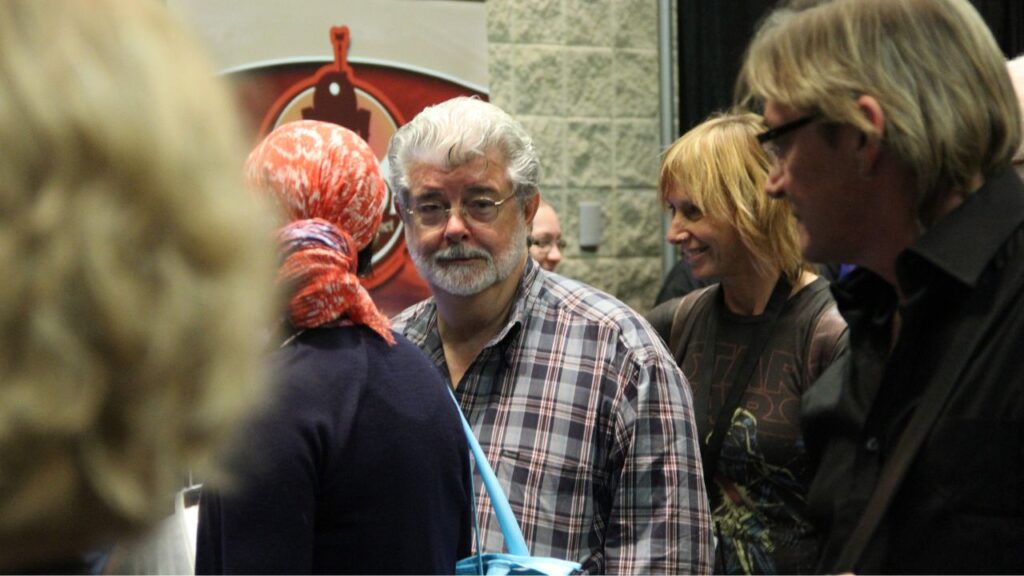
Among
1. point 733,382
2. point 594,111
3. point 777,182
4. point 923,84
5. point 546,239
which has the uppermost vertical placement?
point 594,111

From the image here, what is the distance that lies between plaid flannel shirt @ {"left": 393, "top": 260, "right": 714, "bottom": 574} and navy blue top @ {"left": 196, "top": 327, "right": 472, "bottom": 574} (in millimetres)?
523

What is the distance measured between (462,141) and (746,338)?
0.90m

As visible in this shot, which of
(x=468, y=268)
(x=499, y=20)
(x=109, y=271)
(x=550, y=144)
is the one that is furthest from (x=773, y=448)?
(x=499, y=20)

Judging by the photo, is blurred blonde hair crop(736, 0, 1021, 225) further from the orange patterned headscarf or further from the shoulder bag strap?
the orange patterned headscarf

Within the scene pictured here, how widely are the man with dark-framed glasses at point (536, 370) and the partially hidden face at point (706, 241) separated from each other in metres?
0.57

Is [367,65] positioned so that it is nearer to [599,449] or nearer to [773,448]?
[773,448]

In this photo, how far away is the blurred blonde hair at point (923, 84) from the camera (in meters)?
1.50

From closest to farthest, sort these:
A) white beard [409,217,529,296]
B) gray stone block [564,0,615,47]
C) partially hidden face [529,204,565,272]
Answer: white beard [409,217,529,296] → partially hidden face [529,204,565,272] → gray stone block [564,0,615,47]

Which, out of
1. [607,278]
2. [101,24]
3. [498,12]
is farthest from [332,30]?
[101,24]

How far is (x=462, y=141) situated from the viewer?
2.54 metres

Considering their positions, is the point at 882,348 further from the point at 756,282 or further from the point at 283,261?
the point at 756,282

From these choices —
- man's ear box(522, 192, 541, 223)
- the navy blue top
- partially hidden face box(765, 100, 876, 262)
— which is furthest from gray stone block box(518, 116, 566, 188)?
partially hidden face box(765, 100, 876, 262)

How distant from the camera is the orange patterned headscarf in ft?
5.66

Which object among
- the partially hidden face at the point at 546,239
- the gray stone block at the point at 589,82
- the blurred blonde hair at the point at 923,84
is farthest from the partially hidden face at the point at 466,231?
the gray stone block at the point at 589,82
